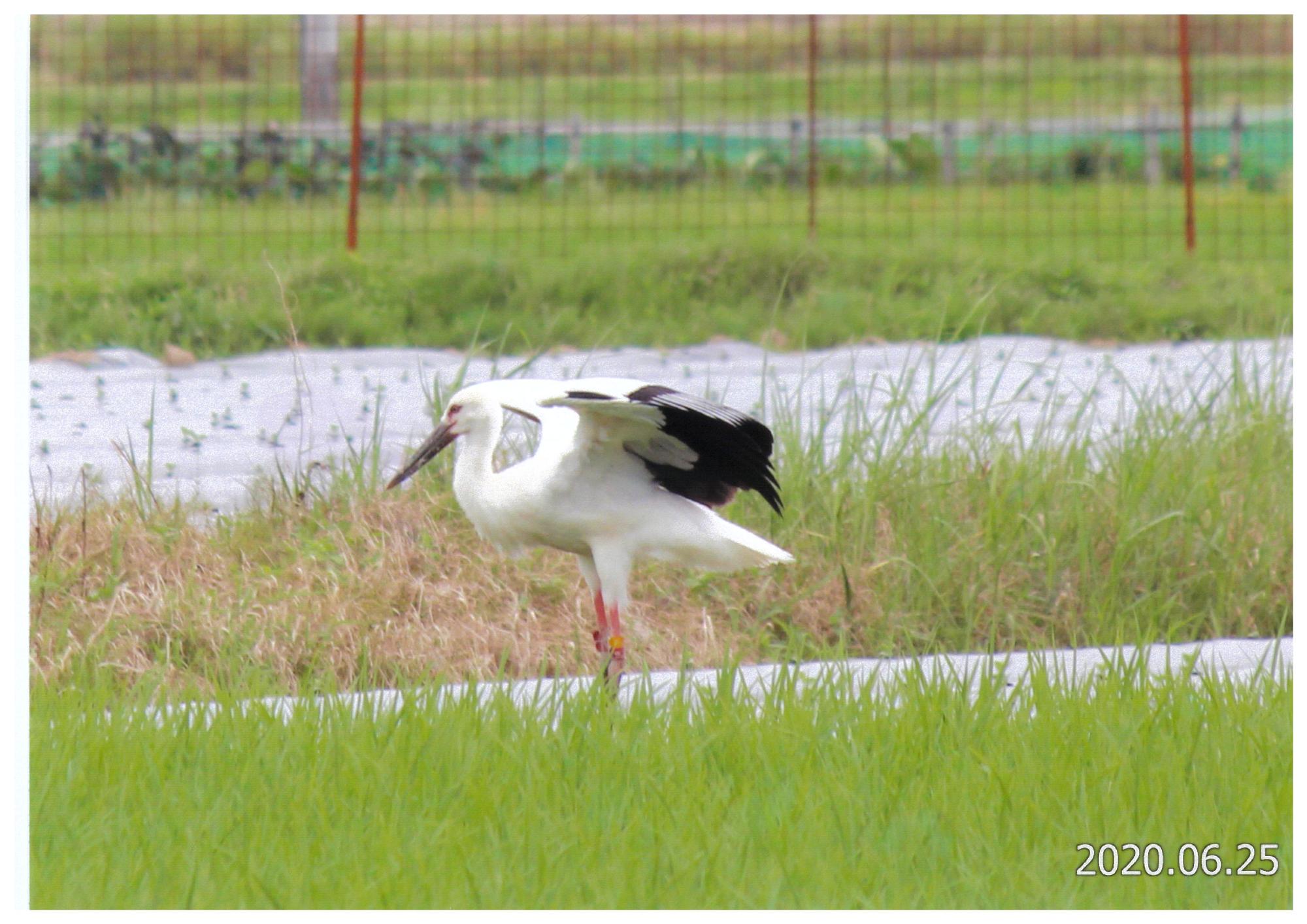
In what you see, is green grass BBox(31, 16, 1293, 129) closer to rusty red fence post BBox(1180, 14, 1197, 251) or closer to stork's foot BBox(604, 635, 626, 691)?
rusty red fence post BBox(1180, 14, 1197, 251)

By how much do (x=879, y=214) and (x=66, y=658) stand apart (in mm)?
9460

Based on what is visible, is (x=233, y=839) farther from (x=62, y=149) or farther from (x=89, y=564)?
(x=62, y=149)

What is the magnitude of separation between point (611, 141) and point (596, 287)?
2346 millimetres

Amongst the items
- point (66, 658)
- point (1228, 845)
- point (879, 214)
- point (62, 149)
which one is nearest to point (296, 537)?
point (66, 658)

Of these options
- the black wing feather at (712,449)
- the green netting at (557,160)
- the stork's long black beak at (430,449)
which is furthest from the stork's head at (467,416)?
the green netting at (557,160)

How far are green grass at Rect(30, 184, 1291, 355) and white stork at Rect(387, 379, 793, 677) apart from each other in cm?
253

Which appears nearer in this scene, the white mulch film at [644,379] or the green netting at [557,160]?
the white mulch film at [644,379]

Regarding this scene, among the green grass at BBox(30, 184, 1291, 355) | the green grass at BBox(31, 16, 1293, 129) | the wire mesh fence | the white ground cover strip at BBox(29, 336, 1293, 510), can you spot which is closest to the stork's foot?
the white ground cover strip at BBox(29, 336, 1293, 510)

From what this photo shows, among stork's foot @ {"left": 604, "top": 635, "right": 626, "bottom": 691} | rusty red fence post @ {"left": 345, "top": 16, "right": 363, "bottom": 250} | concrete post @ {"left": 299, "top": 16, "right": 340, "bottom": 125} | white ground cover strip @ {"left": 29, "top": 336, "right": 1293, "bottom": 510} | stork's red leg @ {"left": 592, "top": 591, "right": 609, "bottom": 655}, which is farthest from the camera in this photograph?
concrete post @ {"left": 299, "top": 16, "right": 340, "bottom": 125}

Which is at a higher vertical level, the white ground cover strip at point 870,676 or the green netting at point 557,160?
the green netting at point 557,160

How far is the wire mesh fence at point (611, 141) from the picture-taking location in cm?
994

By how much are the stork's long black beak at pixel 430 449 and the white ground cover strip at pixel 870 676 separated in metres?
0.51

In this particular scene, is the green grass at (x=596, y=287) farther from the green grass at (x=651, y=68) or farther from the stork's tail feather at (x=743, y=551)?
the stork's tail feather at (x=743, y=551)

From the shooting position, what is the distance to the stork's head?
3.91 m
